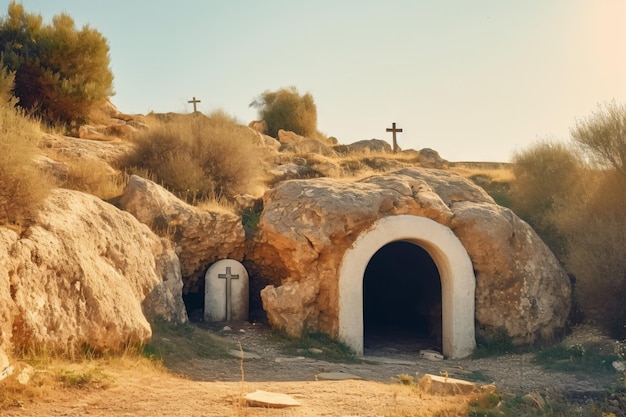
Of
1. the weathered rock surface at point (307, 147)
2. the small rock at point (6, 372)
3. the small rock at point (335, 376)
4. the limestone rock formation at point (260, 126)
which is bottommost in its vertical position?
the small rock at point (335, 376)

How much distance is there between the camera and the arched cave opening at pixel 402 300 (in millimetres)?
13388

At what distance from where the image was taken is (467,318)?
455 inches

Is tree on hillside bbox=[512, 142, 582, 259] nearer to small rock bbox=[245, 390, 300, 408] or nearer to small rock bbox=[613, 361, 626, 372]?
small rock bbox=[613, 361, 626, 372]

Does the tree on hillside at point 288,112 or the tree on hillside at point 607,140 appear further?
the tree on hillside at point 288,112

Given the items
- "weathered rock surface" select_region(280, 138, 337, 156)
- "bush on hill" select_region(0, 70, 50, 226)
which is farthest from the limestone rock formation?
"bush on hill" select_region(0, 70, 50, 226)

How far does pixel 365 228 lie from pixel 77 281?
513 cm

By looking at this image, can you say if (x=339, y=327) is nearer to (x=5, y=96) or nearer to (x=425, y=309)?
(x=425, y=309)

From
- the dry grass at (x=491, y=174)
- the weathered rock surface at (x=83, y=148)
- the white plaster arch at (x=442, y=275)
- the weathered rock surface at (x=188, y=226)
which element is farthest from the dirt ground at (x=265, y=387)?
the dry grass at (x=491, y=174)

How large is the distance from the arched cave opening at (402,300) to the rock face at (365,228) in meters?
1.67

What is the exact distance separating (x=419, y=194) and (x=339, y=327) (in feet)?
9.37

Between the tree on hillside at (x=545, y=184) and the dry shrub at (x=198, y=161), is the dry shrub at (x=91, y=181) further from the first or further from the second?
the tree on hillside at (x=545, y=184)

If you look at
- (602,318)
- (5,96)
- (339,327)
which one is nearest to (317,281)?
(339,327)

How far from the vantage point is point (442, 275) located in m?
12.0

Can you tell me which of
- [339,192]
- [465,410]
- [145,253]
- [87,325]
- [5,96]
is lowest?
[465,410]
